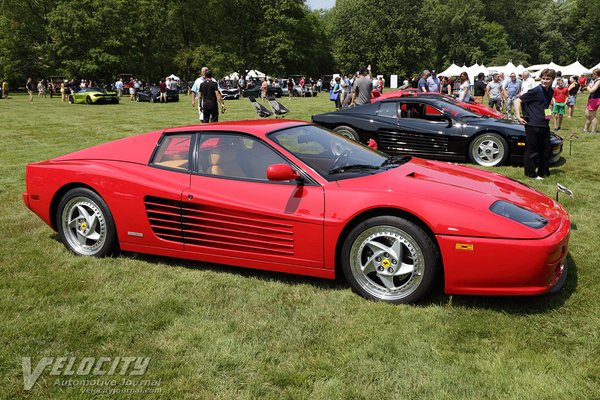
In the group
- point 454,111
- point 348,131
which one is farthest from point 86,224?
point 454,111

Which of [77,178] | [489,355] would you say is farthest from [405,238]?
[77,178]

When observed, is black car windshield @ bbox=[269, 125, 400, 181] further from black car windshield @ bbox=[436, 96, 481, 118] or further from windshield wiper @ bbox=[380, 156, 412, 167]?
black car windshield @ bbox=[436, 96, 481, 118]

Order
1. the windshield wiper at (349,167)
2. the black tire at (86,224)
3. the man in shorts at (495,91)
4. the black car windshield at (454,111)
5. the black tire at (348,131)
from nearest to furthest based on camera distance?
1. the windshield wiper at (349,167)
2. the black tire at (86,224)
3. the black car windshield at (454,111)
4. the black tire at (348,131)
5. the man in shorts at (495,91)

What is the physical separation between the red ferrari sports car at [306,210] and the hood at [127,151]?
14 millimetres

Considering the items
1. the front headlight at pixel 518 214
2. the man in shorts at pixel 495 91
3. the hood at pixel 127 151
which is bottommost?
the front headlight at pixel 518 214

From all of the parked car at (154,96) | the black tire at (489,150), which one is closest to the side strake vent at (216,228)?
the black tire at (489,150)

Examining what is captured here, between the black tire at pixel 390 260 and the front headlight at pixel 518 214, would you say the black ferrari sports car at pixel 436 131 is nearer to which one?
the front headlight at pixel 518 214

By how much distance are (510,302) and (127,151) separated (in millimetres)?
3571

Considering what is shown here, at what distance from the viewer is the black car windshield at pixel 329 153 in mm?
4070

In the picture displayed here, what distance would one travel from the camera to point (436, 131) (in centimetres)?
907

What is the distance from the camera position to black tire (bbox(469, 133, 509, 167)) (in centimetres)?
872

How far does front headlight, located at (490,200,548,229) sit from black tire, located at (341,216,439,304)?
556mm

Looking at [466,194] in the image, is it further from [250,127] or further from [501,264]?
[250,127]

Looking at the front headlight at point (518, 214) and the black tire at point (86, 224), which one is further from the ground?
the front headlight at point (518, 214)
